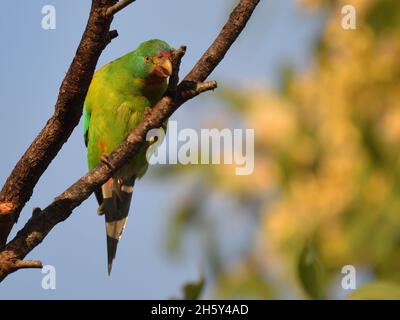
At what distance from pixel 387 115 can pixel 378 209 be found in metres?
1.07

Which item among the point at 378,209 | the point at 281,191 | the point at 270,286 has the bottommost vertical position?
the point at 270,286

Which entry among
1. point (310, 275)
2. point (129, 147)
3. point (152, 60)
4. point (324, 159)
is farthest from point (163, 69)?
point (310, 275)

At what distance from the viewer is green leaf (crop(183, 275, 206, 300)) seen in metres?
2.59

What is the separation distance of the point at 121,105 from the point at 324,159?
57.2 inches

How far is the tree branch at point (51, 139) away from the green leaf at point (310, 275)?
3.10 feet

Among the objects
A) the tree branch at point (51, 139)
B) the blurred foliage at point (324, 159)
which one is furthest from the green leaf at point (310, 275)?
the blurred foliage at point (324, 159)

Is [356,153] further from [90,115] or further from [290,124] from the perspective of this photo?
[90,115]

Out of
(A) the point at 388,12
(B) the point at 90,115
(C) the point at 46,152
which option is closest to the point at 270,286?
(B) the point at 90,115

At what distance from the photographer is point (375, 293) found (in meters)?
2.37

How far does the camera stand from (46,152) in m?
2.67

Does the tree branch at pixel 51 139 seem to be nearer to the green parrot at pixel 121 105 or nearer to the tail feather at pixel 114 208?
the green parrot at pixel 121 105

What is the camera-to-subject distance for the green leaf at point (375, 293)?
2.36 meters

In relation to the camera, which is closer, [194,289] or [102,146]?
[194,289]

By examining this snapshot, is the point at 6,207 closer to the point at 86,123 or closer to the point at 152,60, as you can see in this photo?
the point at 152,60
